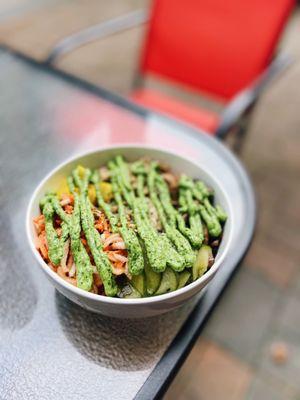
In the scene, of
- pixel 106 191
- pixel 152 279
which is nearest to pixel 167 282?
pixel 152 279

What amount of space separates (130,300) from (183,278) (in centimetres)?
8

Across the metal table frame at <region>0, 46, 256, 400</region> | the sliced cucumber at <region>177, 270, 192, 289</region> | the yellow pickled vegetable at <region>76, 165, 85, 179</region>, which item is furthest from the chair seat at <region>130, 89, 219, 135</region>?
the sliced cucumber at <region>177, 270, 192, 289</region>

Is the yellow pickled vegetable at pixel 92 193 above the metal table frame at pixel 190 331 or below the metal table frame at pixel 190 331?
above

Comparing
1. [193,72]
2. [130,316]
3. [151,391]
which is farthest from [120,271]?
[193,72]

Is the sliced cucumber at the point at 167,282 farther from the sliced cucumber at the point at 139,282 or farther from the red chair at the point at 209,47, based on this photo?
the red chair at the point at 209,47

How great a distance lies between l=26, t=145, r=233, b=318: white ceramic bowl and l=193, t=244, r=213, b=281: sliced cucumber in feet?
0.05

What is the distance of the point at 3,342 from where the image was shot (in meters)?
0.63

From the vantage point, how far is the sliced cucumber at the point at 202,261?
0.62 meters

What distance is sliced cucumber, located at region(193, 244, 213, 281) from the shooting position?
2.03ft

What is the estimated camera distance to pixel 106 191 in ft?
2.40

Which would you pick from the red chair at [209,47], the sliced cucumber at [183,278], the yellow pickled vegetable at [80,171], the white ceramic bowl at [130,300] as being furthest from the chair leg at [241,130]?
the sliced cucumber at [183,278]

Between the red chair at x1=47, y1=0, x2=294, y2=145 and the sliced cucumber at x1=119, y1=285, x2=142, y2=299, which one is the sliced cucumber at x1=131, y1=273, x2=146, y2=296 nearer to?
the sliced cucumber at x1=119, y1=285, x2=142, y2=299

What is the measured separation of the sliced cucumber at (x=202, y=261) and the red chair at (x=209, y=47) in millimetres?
860

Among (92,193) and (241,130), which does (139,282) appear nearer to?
(92,193)
